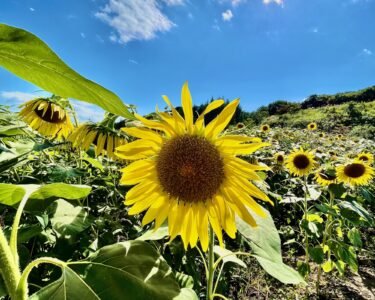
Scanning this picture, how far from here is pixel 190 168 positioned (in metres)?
1.23

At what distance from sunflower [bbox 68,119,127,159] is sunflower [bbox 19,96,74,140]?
0.36 metres

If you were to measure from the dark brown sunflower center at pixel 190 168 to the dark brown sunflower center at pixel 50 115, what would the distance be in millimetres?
1178

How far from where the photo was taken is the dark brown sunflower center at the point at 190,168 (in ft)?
3.90

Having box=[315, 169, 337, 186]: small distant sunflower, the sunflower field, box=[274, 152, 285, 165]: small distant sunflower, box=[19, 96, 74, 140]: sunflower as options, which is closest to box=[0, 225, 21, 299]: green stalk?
the sunflower field

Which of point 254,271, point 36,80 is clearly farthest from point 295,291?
point 36,80

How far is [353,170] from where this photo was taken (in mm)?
3670

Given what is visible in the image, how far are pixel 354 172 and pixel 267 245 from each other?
10.1ft

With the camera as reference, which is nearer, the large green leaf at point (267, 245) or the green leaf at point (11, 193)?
the green leaf at point (11, 193)

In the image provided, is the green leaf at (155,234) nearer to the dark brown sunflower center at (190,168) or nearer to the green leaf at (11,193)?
the dark brown sunflower center at (190,168)

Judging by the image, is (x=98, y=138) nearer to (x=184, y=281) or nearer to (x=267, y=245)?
(x=184, y=281)

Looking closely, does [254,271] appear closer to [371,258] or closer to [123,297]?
[371,258]

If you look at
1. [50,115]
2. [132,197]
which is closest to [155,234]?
[132,197]

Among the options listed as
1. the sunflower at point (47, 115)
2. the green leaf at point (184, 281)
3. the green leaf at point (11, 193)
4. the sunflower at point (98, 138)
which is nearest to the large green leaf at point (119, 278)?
the green leaf at point (11, 193)

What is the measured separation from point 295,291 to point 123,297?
240 cm
